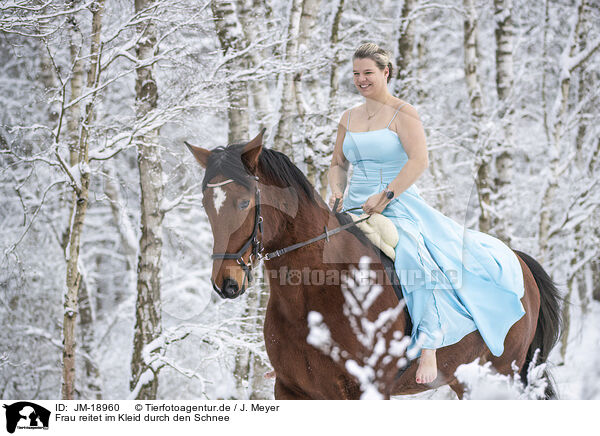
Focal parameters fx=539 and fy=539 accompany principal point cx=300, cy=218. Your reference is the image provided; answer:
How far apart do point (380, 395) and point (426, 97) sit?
4831mm

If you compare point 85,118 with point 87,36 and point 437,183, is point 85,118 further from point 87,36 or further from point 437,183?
point 437,183

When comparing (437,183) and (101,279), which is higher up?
(437,183)

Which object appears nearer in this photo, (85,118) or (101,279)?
(85,118)

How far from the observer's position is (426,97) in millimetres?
6484

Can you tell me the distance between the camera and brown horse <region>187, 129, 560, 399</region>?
2.02 metres

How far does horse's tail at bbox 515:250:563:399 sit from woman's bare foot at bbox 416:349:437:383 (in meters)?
1.01

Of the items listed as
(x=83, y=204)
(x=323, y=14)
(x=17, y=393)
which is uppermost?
(x=323, y=14)

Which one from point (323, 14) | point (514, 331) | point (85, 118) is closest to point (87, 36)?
point (85, 118)

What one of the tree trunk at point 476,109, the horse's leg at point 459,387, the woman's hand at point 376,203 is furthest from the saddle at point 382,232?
the tree trunk at point 476,109

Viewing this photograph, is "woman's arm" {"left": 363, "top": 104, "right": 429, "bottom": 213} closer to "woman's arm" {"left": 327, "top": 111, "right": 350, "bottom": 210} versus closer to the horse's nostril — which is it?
"woman's arm" {"left": 327, "top": 111, "right": 350, "bottom": 210}

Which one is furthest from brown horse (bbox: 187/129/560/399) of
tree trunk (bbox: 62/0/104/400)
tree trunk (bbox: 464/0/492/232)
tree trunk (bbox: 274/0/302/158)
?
tree trunk (bbox: 464/0/492/232)

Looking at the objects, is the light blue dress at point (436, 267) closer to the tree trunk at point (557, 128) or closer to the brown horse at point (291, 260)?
the brown horse at point (291, 260)

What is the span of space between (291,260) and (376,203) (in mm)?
490

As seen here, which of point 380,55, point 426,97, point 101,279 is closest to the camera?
point 380,55
